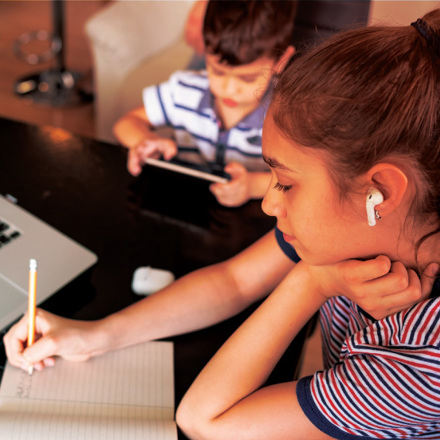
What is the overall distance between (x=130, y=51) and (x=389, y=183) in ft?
6.10

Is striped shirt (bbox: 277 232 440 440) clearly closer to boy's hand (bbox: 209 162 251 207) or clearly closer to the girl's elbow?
the girl's elbow

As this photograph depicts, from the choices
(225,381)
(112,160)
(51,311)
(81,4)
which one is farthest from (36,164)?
(81,4)

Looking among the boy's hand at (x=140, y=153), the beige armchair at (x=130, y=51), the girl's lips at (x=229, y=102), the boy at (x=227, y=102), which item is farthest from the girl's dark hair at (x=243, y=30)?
the beige armchair at (x=130, y=51)

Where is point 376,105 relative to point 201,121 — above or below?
above

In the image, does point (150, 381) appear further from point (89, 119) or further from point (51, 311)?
point (89, 119)

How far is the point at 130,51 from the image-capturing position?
7.55 feet

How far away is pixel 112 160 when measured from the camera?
4.11ft

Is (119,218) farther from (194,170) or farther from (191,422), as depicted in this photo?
(191,422)

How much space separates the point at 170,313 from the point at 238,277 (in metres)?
0.13

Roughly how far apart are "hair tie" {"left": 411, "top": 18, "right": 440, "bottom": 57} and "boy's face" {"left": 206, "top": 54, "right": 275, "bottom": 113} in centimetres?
76

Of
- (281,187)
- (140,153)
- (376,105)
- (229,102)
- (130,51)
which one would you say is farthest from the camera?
(130,51)

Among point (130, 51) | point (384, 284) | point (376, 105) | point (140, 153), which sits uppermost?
point (376, 105)

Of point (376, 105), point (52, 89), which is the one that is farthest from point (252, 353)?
point (52, 89)

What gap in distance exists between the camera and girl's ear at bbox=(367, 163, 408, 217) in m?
0.61
